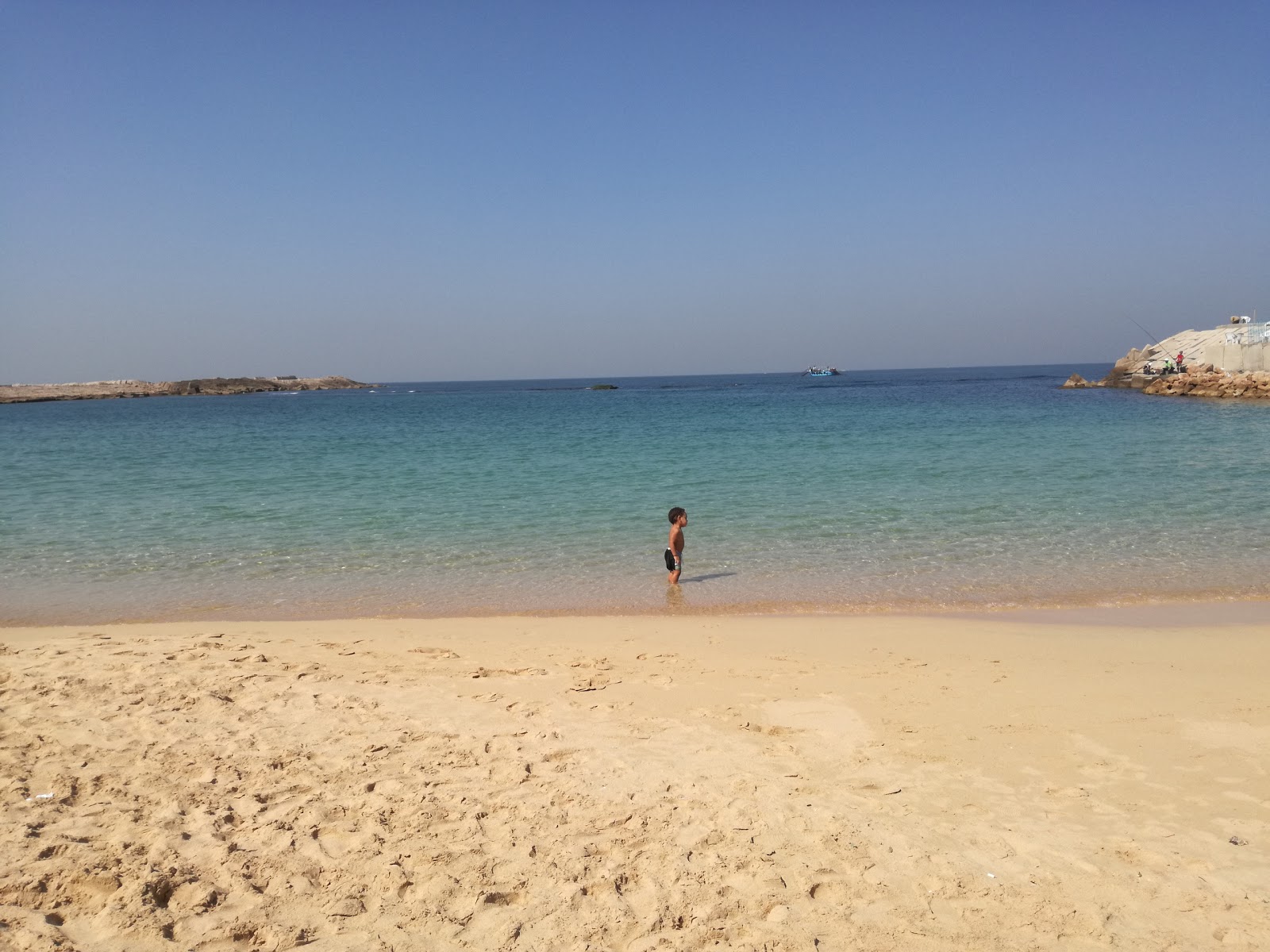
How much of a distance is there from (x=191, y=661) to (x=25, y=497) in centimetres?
1499

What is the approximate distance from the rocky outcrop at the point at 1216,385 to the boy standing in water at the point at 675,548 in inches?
1708

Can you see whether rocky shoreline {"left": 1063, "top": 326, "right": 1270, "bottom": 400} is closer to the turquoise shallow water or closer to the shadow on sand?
the turquoise shallow water

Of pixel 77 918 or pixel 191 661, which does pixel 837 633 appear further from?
pixel 77 918

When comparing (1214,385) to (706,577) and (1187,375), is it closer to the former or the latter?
(1187,375)

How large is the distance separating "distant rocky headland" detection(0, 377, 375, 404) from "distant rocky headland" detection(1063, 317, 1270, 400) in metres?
104

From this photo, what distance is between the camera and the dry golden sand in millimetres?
3432

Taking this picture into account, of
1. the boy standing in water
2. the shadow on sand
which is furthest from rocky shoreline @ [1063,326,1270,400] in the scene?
the boy standing in water

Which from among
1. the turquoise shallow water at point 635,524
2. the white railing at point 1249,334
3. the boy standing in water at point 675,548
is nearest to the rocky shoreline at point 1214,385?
the white railing at point 1249,334

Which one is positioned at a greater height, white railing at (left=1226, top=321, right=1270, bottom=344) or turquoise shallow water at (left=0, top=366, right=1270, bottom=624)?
white railing at (left=1226, top=321, right=1270, bottom=344)

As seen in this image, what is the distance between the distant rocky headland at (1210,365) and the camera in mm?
42594

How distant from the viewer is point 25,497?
18.1m

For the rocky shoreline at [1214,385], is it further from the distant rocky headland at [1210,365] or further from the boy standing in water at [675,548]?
the boy standing in water at [675,548]

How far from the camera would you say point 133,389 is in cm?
10188

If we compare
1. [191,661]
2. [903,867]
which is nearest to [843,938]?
[903,867]
